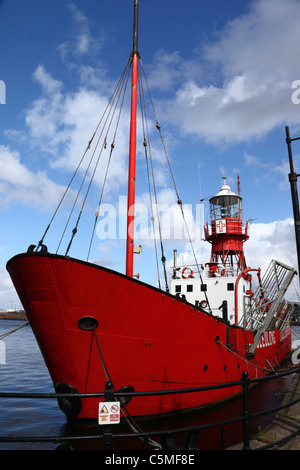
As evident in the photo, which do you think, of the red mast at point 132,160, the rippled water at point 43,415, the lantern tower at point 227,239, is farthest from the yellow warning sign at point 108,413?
the lantern tower at point 227,239

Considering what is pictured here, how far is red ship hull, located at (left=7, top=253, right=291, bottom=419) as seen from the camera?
6.72 m

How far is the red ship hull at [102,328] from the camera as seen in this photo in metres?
6.72

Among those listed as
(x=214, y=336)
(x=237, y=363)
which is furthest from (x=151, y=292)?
(x=237, y=363)

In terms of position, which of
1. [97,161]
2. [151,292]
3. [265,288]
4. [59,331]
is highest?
[97,161]

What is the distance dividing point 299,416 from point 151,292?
12.0ft

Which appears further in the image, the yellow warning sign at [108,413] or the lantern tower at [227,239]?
the lantern tower at [227,239]

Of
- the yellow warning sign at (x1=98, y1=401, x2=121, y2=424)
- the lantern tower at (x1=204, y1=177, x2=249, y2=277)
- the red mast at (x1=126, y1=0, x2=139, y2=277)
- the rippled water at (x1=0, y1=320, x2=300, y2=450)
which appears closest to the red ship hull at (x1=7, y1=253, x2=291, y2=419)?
the rippled water at (x1=0, y1=320, x2=300, y2=450)

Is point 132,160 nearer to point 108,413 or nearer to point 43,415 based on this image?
point 108,413

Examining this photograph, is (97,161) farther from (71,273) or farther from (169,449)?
(169,449)

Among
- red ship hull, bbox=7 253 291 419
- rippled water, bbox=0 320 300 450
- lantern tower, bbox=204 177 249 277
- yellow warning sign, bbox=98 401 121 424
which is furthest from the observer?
lantern tower, bbox=204 177 249 277

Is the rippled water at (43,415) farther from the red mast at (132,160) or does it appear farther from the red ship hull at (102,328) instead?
the red mast at (132,160)

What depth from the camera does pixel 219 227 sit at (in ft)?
66.0

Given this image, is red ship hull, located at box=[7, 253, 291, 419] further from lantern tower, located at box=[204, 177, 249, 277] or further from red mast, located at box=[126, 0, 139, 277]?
lantern tower, located at box=[204, 177, 249, 277]
